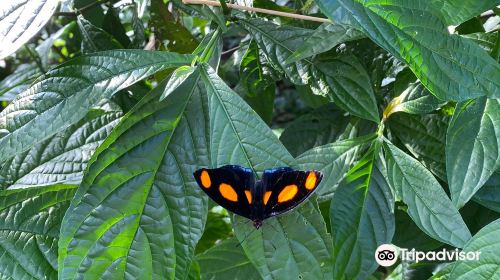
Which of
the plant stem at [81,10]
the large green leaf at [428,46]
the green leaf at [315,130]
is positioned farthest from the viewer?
the plant stem at [81,10]

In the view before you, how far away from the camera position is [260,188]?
0.69m

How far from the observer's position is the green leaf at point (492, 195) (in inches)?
32.5

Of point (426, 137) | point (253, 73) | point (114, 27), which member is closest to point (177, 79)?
point (253, 73)

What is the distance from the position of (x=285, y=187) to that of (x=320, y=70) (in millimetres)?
257

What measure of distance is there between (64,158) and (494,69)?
1.88ft

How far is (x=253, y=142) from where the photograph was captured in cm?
68

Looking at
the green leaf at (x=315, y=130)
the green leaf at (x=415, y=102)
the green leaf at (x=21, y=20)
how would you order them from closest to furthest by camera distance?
1. the green leaf at (x=21, y=20)
2. the green leaf at (x=415, y=102)
3. the green leaf at (x=315, y=130)

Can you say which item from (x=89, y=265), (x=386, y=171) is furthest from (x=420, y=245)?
(x=89, y=265)

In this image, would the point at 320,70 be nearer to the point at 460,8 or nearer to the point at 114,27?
the point at 460,8

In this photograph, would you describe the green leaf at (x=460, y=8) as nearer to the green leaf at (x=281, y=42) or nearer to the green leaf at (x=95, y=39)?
the green leaf at (x=281, y=42)

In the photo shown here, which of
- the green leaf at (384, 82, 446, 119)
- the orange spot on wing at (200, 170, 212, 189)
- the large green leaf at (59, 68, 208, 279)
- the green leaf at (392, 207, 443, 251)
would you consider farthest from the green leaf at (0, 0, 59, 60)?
the green leaf at (392, 207, 443, 251)

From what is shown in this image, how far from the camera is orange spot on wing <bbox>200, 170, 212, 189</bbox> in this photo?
683mm

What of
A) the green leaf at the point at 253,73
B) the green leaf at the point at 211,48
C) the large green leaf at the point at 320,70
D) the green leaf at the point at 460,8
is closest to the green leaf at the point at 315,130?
the green leaf at the point at 253,73

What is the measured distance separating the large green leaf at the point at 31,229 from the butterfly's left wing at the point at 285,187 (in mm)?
283
